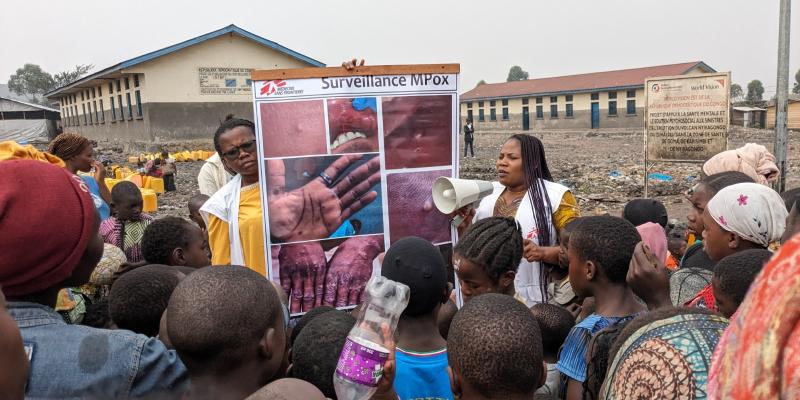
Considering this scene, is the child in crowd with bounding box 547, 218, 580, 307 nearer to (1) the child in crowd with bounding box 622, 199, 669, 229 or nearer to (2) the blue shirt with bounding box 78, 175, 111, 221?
(1) the child in crowd with bounding box 622, 199, 669, 229

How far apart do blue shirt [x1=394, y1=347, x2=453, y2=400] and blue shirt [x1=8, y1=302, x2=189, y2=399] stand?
2.93 feet

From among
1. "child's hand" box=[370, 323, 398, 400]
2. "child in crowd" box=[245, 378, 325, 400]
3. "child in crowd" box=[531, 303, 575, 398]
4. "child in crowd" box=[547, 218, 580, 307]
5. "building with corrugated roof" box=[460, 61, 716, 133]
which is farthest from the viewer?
"building with corrugated roof" box=[460, 61, 716, 133]

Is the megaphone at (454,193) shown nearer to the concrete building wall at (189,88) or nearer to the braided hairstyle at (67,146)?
the braided hairstyle at (67,146)

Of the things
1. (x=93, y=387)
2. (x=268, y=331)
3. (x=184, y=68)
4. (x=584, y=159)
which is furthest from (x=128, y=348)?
(x=184, y=68)

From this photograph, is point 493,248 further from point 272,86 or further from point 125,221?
point 125,221

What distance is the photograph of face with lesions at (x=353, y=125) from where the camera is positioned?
338 centimetres

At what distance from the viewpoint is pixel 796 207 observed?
7.73 feet

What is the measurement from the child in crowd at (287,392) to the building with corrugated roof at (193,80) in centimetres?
2501

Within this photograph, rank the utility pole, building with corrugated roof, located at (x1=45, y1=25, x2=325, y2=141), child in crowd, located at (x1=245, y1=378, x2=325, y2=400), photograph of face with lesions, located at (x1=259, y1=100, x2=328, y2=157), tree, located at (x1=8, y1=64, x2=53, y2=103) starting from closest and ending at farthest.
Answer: child in crowd, located at (x1=245, y1=378, x2=325, y2=400)
photograph of face with lesions, located at (x1=259, y1=100, x2=328, y2=157)
the utility pole
building with corrugated roof, located at (x1=45, y1=25, x2=325, y2=141)
tree, located at (x1=8, y1=64, x2=53, y2=103)

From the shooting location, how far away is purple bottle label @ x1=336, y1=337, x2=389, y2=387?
1.73 m

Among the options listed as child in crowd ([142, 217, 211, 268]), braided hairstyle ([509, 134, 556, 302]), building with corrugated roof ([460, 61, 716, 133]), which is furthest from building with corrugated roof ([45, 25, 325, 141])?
building with corrugated roof ([460, 61, 716, 133])

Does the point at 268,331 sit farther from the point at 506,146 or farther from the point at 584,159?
the point at 584,159

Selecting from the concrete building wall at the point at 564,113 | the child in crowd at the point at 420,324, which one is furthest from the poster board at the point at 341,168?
the concrete building wall at the point at 564,113

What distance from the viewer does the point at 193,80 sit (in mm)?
25594
